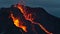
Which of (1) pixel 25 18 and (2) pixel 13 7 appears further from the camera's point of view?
(2) pixel 13 7

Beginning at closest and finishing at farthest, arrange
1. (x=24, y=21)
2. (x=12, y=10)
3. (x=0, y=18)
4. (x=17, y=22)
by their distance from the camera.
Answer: (x=17, y=22) < (x=24, y=21) < (x=12, y=10) < (x=0, y=18)

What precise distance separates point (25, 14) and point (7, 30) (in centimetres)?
1107

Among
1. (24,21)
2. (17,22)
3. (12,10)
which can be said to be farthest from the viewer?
(12,10)

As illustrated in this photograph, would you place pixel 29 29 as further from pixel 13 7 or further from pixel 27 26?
pixel 13 7

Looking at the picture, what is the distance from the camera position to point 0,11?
16425 cm

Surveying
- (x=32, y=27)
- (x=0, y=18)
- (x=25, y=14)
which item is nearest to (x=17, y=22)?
(x=25, y=14)

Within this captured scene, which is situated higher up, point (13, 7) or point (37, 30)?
point (13, 7)

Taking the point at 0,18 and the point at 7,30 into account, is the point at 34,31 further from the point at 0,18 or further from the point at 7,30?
the point at 0,18

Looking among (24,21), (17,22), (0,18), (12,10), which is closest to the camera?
(17,22)

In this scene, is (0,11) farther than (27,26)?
Yes

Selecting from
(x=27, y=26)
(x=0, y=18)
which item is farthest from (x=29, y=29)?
(x=0, y=18)

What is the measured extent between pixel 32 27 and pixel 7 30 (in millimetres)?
12857

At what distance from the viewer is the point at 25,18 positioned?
126 m

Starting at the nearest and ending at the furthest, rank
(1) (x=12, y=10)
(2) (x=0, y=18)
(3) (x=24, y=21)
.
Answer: (3) (x=24, y=21), (1) (x=12, y=10), (2) (x=0, y=18)
